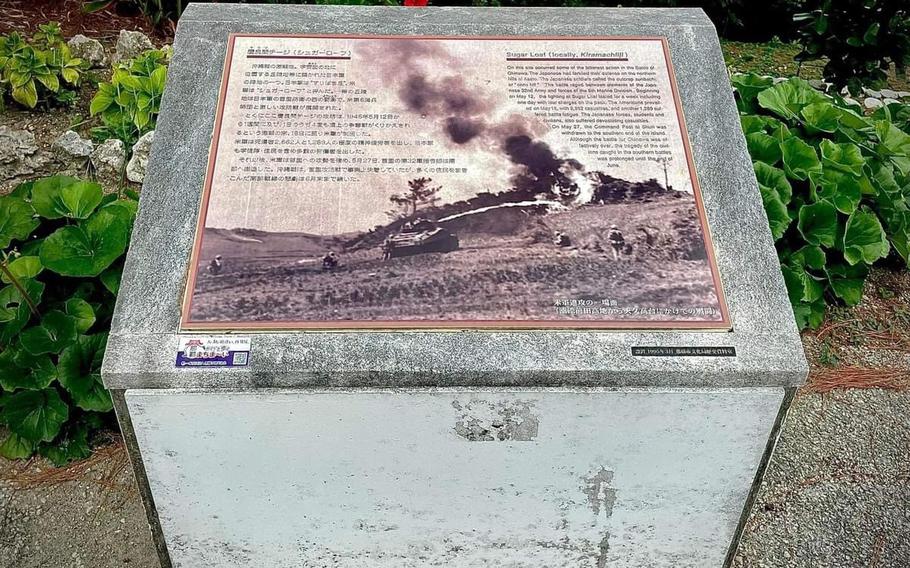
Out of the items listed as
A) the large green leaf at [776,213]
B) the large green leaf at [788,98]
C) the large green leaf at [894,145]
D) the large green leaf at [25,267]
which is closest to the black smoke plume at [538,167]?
the large green leaf at [776,213]

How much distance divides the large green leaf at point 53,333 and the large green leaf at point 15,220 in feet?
1.16

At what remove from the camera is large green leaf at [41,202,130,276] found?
272cm

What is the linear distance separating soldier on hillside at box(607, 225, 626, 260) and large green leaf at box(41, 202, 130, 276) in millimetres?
1617

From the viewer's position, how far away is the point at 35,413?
2881 mm

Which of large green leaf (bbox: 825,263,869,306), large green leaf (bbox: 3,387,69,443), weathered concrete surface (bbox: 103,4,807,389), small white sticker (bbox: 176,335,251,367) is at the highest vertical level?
weathered concrete surface (bbox: 103,4,807,389)

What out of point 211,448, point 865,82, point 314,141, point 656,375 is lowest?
point 865,82

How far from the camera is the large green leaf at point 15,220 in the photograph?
9.76 ft

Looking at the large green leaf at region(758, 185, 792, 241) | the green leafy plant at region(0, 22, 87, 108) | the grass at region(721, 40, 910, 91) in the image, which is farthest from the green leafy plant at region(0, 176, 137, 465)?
the grass at region(721, 40, 910, 91)

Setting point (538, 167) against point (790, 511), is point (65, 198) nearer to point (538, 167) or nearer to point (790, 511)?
point (538, 167)

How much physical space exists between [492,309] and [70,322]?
1.55 meters

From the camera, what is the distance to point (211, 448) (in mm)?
2195

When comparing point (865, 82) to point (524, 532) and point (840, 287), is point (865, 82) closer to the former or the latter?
point (840, 287)

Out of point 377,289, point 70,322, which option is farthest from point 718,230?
point 70,322

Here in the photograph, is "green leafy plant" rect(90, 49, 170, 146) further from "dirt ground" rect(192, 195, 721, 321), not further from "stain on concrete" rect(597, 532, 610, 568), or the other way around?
"stain on concrete" rect(597, 532, 610, 568)
